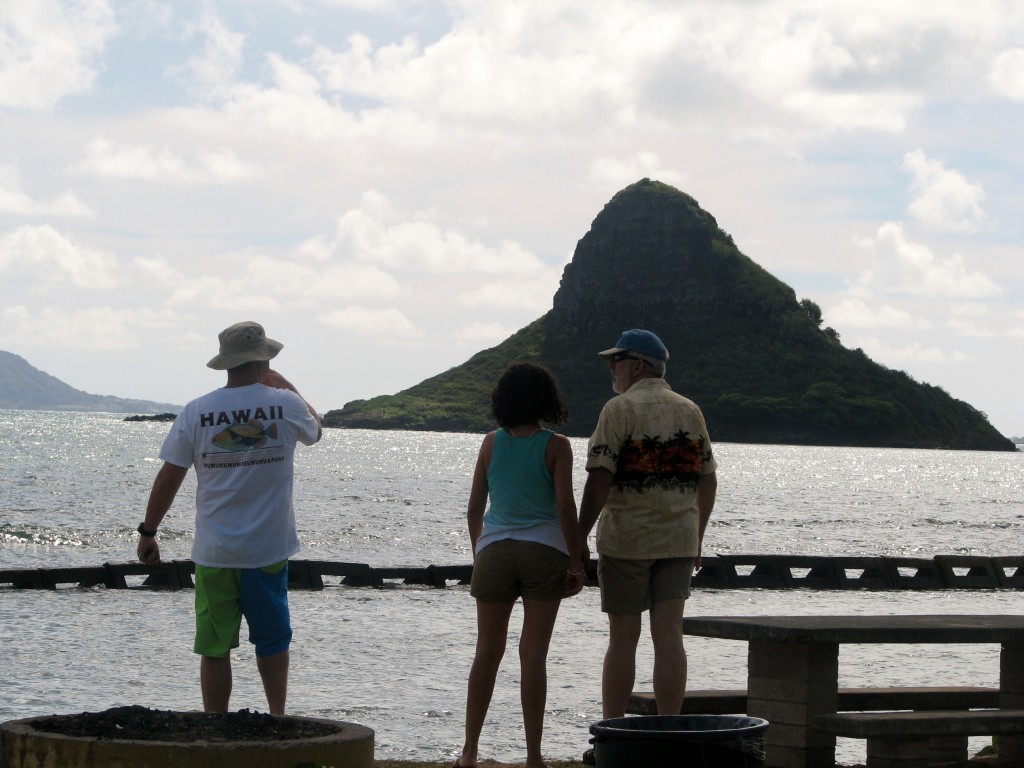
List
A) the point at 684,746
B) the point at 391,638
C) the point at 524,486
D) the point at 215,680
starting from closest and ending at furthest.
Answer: the point at 684,746, the point at 215,680, the point at 524,486, the point at 391,638

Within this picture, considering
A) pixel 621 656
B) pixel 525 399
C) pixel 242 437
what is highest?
pixel 525 399

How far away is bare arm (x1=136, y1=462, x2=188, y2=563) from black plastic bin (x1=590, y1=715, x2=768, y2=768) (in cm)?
221

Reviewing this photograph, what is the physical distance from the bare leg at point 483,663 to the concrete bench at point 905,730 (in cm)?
150

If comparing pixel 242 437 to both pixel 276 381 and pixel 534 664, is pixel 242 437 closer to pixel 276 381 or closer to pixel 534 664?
pixel 276 381

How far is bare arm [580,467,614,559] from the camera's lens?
651 centimetres

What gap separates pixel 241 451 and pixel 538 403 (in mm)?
1358

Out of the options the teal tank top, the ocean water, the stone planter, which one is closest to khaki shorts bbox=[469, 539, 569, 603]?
the teal tank top

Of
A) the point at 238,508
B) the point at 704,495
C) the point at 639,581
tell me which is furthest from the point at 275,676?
the point at 704,495

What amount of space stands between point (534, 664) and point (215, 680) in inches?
57.0

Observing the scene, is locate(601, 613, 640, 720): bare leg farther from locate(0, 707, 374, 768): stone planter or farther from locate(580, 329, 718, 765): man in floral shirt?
locate(0, 707, 374, 768): stone planter

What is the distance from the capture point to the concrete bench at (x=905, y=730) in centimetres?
624

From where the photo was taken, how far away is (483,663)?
666 cm

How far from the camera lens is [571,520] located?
644 cm

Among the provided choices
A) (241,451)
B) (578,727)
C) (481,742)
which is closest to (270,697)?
(241,451)
